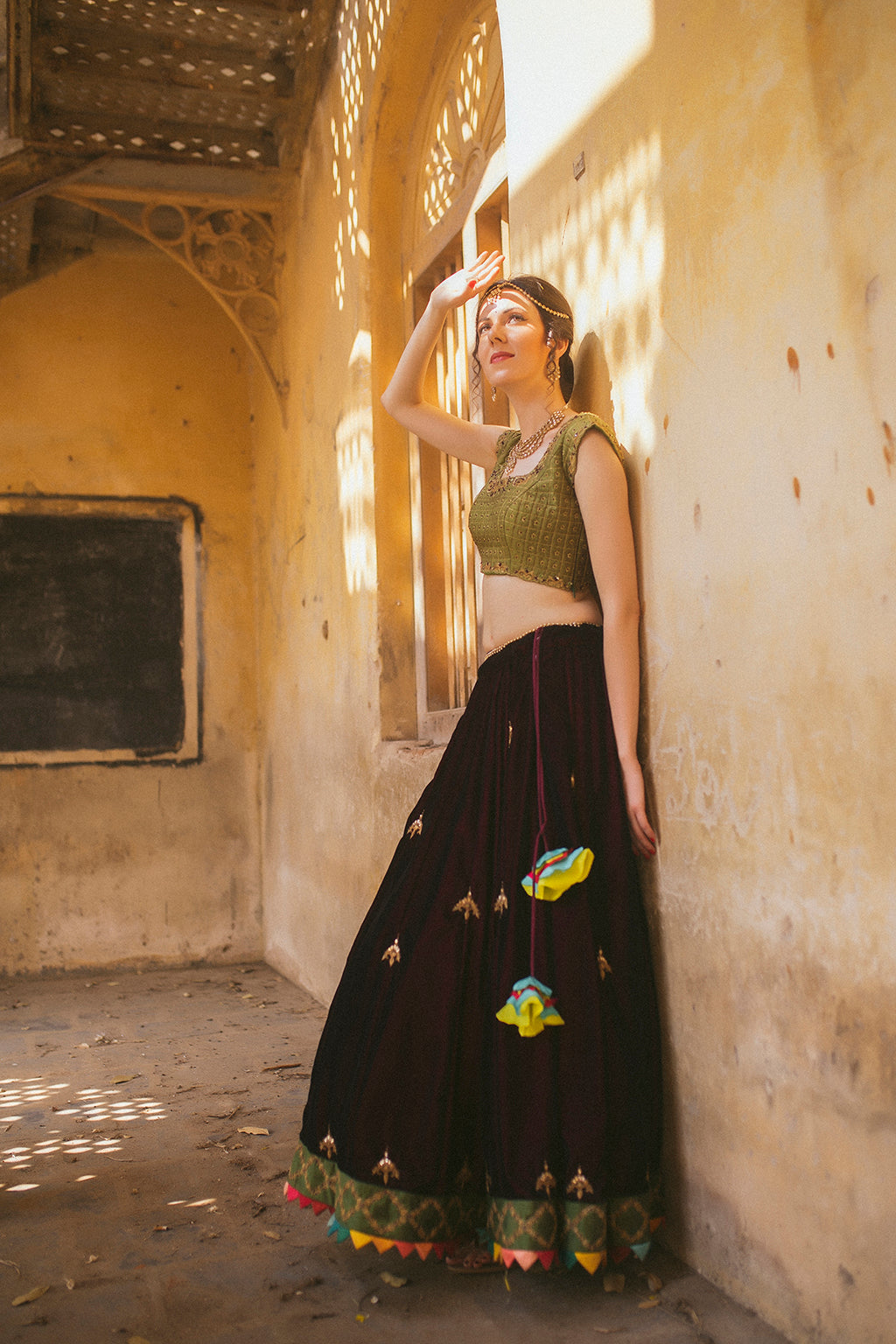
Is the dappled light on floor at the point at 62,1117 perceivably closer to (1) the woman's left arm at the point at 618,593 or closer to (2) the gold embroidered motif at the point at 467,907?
(2) the gold embroidered motif at the point at 467,907

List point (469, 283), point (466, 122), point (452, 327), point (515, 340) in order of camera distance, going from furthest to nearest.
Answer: point (452, 327), point (466, 122), point (469, 283), point (515, 340)

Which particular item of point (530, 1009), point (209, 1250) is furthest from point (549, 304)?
point (209, 1250)

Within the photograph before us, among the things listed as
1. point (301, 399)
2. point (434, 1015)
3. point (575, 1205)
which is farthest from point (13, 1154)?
point (301, 399)

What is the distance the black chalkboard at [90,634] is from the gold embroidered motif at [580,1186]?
463 cm

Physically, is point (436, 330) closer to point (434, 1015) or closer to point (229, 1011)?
point (434, 1015)

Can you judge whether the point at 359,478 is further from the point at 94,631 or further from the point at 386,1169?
the point at 386,1169

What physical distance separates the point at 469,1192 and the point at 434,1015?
1.04 ft

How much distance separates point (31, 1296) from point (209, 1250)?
34 centimetres

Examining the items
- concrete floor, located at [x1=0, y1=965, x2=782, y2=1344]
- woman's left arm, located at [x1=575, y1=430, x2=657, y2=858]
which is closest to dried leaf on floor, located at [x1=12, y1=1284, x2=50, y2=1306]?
concrete floor, located at [x1=0, y1=965, x2=782, y2=1344]

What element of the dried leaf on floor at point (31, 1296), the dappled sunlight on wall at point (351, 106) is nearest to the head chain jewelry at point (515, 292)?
the dappled sunlight on wall at point (351, 106)

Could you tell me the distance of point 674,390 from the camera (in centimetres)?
197

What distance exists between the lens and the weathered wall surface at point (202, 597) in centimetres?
584

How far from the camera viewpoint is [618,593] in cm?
205

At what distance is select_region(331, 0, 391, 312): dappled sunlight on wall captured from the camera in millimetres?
3811
